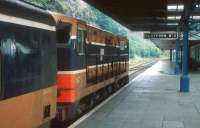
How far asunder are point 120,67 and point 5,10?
60.7 ft

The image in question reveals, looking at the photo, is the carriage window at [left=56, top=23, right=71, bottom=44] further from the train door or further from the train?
the train door

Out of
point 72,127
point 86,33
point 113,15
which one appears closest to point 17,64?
point 72,127

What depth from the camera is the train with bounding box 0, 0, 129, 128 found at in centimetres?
724

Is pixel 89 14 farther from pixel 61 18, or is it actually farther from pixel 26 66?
pixel 26 66

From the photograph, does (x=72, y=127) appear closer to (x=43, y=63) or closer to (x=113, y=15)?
(x=43, y=63)

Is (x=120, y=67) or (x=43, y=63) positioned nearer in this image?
(x=43, y=63)

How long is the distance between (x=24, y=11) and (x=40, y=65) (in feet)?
3.93

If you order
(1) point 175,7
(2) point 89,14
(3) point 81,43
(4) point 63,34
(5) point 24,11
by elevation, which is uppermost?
(2) point 89,14

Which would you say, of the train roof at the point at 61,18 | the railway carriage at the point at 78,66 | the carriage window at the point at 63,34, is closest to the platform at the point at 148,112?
the railway carriage at the point at 78,66

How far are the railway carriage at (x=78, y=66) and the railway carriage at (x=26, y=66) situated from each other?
8.61 ft

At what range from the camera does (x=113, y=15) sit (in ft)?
114

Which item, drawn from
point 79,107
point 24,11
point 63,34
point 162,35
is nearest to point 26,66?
point 24,11

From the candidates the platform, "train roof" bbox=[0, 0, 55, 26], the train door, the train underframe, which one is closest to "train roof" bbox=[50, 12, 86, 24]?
the train door

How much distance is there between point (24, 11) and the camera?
8.03 meters
